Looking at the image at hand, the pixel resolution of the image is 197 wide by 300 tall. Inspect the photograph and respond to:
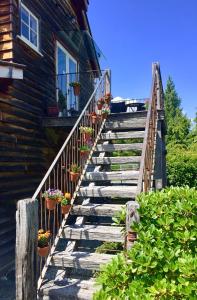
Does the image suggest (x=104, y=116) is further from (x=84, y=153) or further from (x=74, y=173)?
(x=74, y=173)

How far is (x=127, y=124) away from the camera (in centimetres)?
757

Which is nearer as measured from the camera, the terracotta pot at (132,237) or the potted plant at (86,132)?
the terracotta pot at (132,237)

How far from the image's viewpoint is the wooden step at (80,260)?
432 cm

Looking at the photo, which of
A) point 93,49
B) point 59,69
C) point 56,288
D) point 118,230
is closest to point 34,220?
point 56,288

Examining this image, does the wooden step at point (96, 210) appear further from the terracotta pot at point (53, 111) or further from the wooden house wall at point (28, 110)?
the terracotta pot at point (53, 111)

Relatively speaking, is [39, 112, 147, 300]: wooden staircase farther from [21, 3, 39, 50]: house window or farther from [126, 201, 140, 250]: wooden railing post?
[21, 3, 39, 50]: house window

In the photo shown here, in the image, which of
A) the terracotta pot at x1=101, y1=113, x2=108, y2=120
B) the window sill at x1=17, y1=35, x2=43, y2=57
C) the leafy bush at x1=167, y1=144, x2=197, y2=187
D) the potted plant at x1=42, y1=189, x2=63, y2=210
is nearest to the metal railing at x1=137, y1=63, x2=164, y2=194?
the terracotta pot at x1=101, y1=113, x2=108, y2=120

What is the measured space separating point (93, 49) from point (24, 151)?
292 inches

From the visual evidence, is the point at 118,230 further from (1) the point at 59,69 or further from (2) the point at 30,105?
(1) the point at 59,69

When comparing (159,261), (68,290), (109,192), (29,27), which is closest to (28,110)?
(29,27)

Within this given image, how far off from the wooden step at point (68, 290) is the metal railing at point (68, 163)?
0.71ft

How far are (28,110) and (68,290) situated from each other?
201 inches

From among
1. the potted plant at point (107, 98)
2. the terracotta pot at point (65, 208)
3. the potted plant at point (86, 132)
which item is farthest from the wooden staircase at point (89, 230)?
the potted plant at point (107, 98)

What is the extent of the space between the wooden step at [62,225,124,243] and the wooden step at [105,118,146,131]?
3.24 m
